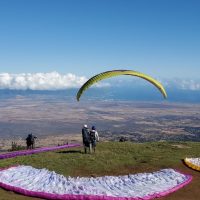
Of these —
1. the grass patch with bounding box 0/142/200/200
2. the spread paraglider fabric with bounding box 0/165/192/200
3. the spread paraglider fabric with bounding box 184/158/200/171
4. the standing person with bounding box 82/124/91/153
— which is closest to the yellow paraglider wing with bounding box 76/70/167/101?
the spread paraglider fabric with bounding box 0/165/192/200

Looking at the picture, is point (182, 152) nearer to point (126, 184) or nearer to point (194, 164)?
point (194, 164)

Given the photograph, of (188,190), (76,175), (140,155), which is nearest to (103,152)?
(140,155)

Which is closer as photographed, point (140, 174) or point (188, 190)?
point (188, 190)

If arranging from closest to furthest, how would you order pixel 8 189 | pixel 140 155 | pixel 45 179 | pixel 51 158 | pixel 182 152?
pixel 8 189 < pixel 45 179 < pixel 51 158 < pixel 140 155 < pixel 182 152

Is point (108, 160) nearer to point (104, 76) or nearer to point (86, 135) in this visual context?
point (86, 135)

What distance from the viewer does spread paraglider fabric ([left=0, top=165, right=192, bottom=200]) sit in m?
30.6

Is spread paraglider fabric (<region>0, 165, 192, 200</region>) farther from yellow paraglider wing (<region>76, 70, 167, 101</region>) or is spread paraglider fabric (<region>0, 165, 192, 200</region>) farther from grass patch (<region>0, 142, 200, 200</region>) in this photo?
yellow paraglider wing (<region>76, 70, 167, 101</region>)

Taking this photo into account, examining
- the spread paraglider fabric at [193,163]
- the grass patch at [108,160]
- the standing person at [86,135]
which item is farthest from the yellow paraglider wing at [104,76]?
the standing person at [86,135]

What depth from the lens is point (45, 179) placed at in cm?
3588

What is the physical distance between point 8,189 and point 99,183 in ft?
26.1

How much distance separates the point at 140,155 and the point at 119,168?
709 centimetres

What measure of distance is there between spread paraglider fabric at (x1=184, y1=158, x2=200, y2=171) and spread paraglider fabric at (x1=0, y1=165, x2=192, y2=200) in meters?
3.03

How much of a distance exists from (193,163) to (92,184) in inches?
555

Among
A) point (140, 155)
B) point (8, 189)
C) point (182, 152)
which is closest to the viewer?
point (8, 189)
